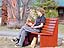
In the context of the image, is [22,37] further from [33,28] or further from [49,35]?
[49,35]

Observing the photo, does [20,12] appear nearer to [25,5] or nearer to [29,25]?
[25,5]

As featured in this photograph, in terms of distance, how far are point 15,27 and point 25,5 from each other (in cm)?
137

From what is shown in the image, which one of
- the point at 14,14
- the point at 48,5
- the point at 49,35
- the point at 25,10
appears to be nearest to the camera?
the point at 49,35

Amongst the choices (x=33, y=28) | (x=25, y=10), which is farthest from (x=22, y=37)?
(x=25, y=10)

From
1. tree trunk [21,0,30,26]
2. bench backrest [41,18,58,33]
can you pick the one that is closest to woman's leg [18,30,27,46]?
bench backrest [41,18,58,33]

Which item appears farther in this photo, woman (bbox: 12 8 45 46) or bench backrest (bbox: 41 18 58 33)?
woman (bbox: 12 8 45 46)

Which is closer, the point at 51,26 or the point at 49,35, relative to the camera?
the point at 49,35

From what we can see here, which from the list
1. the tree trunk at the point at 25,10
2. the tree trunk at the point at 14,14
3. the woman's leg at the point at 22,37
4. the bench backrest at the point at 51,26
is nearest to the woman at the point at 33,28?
the woman's leg at the point at 22,37

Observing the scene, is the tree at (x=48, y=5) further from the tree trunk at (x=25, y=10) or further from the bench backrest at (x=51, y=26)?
the bench backrest at (x=51, y=26)

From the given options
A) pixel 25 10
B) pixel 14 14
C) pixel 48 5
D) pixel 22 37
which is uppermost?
pixel 48 5

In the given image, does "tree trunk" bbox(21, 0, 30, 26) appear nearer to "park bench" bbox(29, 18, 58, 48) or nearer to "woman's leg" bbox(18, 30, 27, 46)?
"woman's leg" bbox(18, 30, 27, 46)

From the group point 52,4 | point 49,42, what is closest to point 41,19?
point 49,42

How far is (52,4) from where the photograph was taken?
1516cm

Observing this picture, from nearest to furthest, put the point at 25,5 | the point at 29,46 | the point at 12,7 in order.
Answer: the point at 29,46
the point at 25,5
the point at 12,7
